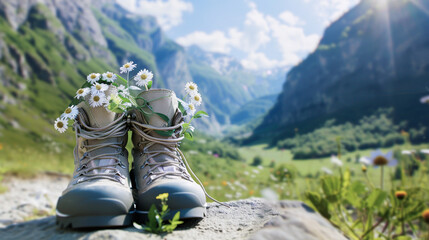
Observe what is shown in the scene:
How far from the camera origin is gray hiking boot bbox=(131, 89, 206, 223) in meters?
2.27

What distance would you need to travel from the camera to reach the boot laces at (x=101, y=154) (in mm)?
2318

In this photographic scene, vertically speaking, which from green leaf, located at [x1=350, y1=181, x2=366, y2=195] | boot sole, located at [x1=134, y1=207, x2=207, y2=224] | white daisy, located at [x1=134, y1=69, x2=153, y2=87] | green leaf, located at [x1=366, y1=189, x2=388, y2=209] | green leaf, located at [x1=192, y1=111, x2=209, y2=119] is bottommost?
green leaf, located at [x1=366, y1=189, x2=388, y2=209]

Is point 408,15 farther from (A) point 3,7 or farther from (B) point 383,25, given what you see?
(A) point 3,7

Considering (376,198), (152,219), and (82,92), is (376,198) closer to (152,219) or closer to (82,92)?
(152,219)

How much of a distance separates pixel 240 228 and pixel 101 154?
4.11ft

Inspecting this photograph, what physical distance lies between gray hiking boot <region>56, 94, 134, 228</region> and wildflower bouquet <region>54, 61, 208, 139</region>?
9 cm

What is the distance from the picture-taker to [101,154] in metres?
2.45

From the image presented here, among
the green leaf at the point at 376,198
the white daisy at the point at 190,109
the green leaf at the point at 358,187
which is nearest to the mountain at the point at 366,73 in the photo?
the green leaf at the point at 358,187

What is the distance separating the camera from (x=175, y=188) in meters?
2.19

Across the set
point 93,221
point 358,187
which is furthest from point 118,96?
point 358,187

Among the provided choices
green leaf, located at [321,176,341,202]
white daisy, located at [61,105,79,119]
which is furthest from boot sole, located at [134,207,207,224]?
green leaf, located at [321,176,341,202]

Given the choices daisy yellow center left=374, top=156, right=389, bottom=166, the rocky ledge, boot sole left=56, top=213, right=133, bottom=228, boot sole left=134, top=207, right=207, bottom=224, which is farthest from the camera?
daisy yellow center left=374, top=156, right=389, bottom=166

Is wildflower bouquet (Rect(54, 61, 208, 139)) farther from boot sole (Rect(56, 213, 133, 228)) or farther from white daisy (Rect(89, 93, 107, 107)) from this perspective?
boot sole (Rect(56, 213, 133, 228))

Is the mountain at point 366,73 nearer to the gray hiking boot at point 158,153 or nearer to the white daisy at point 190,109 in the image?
the white daisy at point 190,109
